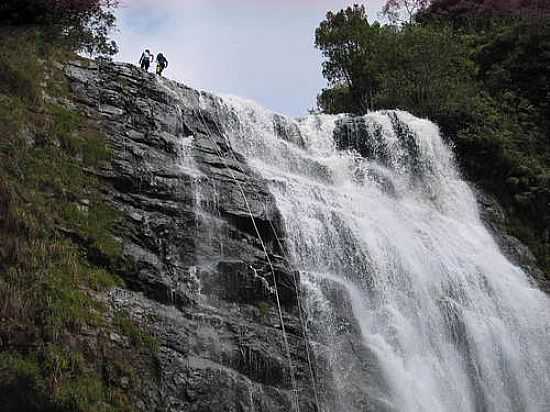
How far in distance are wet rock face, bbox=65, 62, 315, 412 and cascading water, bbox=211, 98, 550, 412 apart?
2.91 feet

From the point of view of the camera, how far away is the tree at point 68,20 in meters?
15.8

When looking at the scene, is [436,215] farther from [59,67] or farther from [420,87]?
[59,67]

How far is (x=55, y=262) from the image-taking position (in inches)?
439

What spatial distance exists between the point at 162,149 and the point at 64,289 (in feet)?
15.9

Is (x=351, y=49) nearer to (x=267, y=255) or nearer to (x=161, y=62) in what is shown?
(x=161, y=62)

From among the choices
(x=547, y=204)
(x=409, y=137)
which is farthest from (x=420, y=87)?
(x=547, y=204)

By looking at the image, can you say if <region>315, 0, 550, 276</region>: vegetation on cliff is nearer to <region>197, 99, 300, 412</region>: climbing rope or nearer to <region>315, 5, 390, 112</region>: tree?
<region>315, 5, 390, 112</region>: tree

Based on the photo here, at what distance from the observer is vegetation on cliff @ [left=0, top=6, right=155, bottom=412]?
9.66 metres

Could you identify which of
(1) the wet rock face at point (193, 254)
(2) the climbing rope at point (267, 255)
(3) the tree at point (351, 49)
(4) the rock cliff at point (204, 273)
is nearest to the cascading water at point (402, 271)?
(4) the rock cliff at point (204, 273)

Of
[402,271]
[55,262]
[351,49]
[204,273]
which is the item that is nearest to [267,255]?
[204,273]

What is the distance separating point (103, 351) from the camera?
1059cm

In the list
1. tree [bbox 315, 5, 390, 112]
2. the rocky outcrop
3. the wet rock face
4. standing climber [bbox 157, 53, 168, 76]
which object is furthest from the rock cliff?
tree [bbox 315, 5, 390, 112]

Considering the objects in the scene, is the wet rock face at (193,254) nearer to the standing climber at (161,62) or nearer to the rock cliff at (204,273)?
the rock cliff at (204,273)

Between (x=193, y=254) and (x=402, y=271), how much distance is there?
16.7 ft
